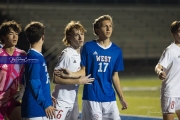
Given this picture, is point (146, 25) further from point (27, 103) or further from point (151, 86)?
point (27, 103)

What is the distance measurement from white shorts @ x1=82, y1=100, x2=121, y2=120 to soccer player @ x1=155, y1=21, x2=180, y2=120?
0.84 m

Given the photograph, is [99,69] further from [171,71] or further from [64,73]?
[171,71]

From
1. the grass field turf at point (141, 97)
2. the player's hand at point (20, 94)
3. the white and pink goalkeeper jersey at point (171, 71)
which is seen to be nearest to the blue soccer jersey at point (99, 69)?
the player's hand at point (20, 94)

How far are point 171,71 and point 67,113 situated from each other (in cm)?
141

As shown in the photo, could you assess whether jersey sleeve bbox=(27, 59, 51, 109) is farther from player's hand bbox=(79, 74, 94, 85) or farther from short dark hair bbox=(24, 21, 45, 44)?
player's hand bbox=(79, 74, 94, 85)

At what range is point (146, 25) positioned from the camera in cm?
2898

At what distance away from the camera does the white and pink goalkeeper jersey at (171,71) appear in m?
6.01

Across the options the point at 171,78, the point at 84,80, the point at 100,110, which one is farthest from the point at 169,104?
the point at 84,80

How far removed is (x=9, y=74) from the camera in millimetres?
5469

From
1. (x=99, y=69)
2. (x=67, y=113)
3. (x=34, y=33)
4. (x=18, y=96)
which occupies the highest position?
(x=34, y=33)

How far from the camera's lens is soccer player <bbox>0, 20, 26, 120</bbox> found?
5.43 m

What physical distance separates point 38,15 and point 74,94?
70.7 ft

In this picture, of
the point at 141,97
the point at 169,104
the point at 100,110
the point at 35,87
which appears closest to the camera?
the point at 35,87

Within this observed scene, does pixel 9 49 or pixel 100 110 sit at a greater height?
pixel 9 49
